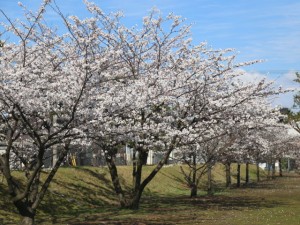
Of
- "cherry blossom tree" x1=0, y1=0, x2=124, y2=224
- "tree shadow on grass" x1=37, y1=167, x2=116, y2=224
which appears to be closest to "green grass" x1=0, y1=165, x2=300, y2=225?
"tree shadow on grass" x1=37, y1=167, x2=116, y2=224

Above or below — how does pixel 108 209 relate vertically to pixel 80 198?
below

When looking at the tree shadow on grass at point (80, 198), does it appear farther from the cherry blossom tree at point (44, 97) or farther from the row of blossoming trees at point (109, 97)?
the cherry blossom tree at point (44, 97)

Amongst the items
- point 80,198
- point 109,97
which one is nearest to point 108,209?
point 80,198

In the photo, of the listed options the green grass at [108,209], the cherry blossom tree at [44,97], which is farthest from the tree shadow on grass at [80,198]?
the cherry blossom tree at [44,97]

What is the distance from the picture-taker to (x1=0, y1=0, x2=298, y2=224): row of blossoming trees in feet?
40.8

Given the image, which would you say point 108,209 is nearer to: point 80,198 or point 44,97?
point 80,198

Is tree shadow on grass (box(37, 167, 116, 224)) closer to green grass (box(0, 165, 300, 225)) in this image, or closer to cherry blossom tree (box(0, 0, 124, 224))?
green grass (box(0, 165, 300, 225))

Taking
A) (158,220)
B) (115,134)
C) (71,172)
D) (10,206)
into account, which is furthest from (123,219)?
(71,172)

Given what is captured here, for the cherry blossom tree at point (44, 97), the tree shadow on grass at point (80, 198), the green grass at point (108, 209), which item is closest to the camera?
the cherry blossom tree at point (44, 97)

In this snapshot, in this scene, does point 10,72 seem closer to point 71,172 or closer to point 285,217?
point 285,217

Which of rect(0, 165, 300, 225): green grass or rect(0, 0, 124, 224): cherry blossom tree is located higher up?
rect(0, 0, 124, 224): cherry blossom tree

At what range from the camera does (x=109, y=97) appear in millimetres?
12859

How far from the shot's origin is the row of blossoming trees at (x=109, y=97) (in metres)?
12.4

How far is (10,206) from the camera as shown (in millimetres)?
21562
